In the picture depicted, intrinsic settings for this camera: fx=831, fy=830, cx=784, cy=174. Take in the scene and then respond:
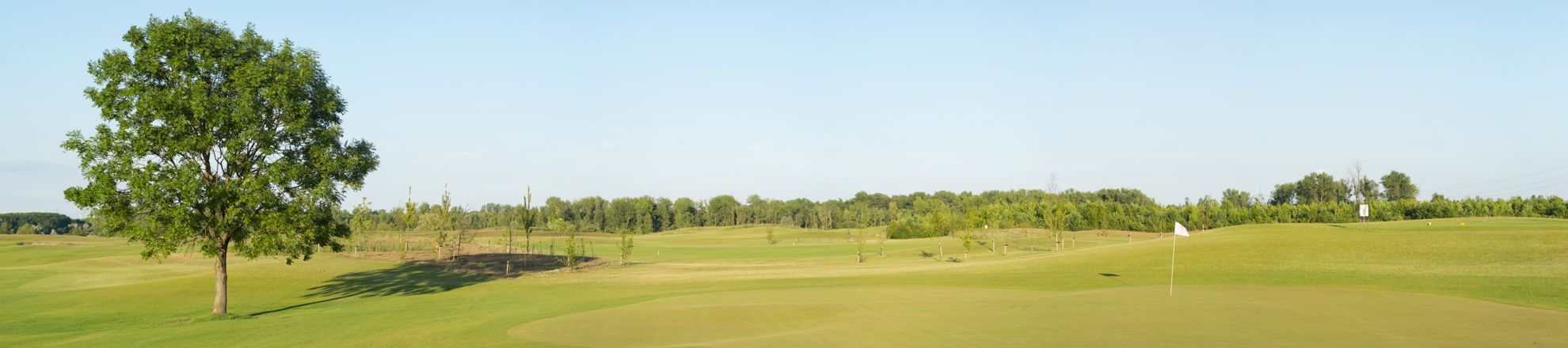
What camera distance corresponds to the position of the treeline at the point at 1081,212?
9131cm

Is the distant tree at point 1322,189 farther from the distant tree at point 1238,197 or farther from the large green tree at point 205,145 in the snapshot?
the large green tree at point 205,145

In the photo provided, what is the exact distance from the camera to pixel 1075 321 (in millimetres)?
21422

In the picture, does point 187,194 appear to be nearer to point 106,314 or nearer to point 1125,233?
point 106,314

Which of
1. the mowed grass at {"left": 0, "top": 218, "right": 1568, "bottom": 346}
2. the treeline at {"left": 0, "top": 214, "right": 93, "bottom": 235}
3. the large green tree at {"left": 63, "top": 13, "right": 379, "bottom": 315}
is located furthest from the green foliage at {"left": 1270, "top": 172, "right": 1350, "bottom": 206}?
the treeline at {"left": 0, "top": 214, "right": 93, "bottom": 235}

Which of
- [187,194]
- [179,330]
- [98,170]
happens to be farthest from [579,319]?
[98,170]

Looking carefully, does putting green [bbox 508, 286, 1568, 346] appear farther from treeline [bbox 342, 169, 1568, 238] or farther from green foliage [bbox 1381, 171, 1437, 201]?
green foliage [bbox 1381, 171, 1437, 201]

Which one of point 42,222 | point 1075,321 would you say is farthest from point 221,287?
point 42,222

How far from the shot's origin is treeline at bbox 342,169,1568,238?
91.3 meters

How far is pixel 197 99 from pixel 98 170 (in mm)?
4167

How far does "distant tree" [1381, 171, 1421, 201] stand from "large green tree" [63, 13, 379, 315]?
17136 centimetres

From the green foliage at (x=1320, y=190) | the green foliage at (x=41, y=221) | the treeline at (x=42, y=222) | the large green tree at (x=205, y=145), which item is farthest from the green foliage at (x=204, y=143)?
the green foliage at (x=1320, y=190)

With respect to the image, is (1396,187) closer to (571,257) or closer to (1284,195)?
(1284,195)

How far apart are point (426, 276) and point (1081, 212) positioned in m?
103

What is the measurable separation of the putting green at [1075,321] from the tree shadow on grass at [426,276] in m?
18.3
